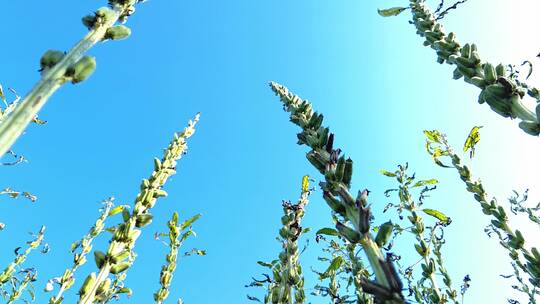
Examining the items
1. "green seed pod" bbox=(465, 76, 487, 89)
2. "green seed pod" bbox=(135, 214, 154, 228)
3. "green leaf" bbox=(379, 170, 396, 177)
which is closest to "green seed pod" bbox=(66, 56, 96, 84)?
"green seed pod" bbox=(135, 214, 154, 228)

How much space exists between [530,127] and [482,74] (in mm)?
→ 985

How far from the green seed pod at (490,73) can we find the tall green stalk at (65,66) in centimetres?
334

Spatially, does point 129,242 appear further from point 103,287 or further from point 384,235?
point 384,235

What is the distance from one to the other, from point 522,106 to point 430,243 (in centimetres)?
469

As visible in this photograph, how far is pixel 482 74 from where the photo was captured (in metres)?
3.88

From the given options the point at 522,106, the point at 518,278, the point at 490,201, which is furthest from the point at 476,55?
the point at 518,278

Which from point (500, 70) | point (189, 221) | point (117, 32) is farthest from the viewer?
point (189, 221)

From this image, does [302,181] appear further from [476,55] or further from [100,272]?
[100,272]

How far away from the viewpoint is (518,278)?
7387mm

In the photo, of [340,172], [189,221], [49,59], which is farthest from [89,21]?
[189,221]

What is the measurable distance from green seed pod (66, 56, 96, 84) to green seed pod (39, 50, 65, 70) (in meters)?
0.13

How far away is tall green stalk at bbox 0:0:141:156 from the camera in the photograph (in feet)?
5.18

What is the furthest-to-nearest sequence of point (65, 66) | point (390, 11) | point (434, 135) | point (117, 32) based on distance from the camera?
point (434, 135)
point (390, 11)
point (117, 32)
point (65, 66)

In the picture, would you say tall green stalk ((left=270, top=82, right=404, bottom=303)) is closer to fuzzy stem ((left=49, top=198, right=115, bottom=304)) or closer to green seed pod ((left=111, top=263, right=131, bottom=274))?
green seed pod ((left=111, top=263, right=131, bottom=274))
